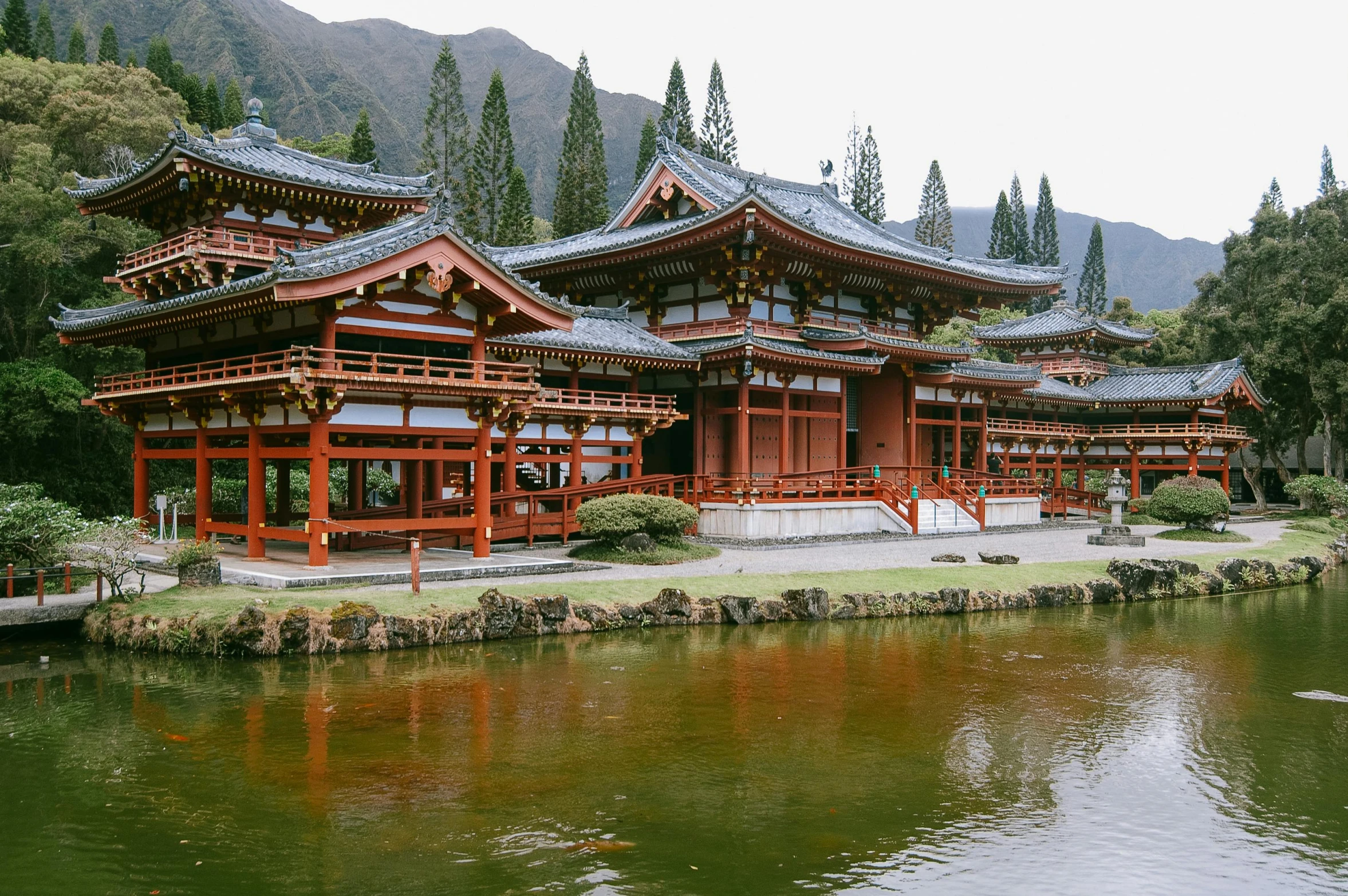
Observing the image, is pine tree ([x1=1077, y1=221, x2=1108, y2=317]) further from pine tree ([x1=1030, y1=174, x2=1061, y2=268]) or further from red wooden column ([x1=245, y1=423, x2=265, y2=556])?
red wooden column ([x1=245, y1=423, x2=265, y2=556])

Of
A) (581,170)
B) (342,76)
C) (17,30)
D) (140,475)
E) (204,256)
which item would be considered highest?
(342,76)

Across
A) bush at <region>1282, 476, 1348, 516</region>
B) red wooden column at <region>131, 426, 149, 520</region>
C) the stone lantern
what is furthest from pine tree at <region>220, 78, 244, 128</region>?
bush at <region>1282, 476, 1348, 516</region>

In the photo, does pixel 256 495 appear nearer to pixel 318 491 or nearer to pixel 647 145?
pixel 318 491

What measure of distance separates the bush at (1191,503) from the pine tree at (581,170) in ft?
136

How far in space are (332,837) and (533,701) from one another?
4.78m

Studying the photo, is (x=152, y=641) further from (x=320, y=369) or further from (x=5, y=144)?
(x=5, y=144)

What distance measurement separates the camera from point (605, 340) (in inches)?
1225

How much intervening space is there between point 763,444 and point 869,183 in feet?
181

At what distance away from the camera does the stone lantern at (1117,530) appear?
102 ft

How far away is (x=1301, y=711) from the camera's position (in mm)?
13336

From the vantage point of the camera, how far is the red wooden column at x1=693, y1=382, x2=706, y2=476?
33688 millimetres

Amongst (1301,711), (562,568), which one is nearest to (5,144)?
(562,568)

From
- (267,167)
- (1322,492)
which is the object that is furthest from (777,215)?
(1322,492)

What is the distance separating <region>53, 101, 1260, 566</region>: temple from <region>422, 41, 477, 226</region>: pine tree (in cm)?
2851
